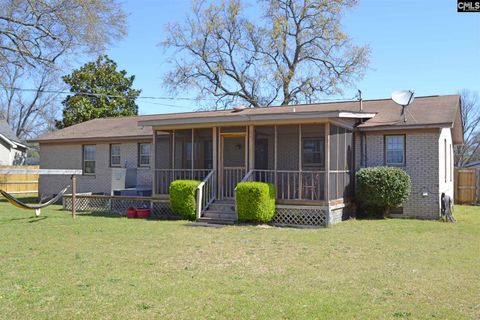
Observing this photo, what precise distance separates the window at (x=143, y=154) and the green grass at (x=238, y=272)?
6884mm

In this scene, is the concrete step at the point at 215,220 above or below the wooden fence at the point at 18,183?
below

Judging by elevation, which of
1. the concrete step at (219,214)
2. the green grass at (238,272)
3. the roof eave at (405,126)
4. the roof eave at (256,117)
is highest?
the roof eave at (256,117)

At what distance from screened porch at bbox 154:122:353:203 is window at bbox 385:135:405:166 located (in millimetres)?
1274

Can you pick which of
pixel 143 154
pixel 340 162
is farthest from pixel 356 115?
pixel 143 154

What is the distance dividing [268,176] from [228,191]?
1.40 metres

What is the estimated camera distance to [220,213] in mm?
14000

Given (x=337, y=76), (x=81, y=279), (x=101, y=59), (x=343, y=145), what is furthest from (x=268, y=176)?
(x=101, y=59)

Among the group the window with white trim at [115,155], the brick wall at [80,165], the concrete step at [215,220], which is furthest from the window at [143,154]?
the concrete step at [215,220]

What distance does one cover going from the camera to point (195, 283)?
673 cm

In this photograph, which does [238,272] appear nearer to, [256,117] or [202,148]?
[256,117]

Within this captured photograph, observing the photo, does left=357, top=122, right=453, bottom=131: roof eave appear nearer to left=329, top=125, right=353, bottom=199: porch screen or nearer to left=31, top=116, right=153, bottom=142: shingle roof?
left=329, top=125, right=353, bottom=199: porch screen

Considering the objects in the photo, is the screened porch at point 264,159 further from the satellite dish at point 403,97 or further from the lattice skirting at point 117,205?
the satellite dish at point 403,97

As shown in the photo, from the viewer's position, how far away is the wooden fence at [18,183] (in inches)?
1045

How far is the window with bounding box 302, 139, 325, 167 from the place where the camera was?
16.1 m
